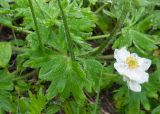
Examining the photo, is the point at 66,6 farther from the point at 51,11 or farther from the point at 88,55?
the point at 88,55

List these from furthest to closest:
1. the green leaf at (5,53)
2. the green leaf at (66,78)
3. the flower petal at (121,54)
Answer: the green leaf at (5,53)
the flower petal at (121,54)
the green leaf at (66,78)

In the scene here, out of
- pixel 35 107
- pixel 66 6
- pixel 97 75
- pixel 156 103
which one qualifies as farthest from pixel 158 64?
pixel 35 107

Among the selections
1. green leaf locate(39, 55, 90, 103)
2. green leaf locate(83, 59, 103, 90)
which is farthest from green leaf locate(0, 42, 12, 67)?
green leaf locate(83, 59, 103, 90)

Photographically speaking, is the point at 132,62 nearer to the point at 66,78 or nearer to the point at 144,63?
the point at 144,63

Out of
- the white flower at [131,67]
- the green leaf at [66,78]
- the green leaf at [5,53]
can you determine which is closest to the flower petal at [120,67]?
the white flower at [131,67]

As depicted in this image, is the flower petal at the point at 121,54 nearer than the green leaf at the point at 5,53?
Yes

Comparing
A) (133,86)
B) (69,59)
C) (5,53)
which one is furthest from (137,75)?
(5,53)

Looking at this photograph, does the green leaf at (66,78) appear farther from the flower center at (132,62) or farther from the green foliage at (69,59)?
the flower center at (132,62)
